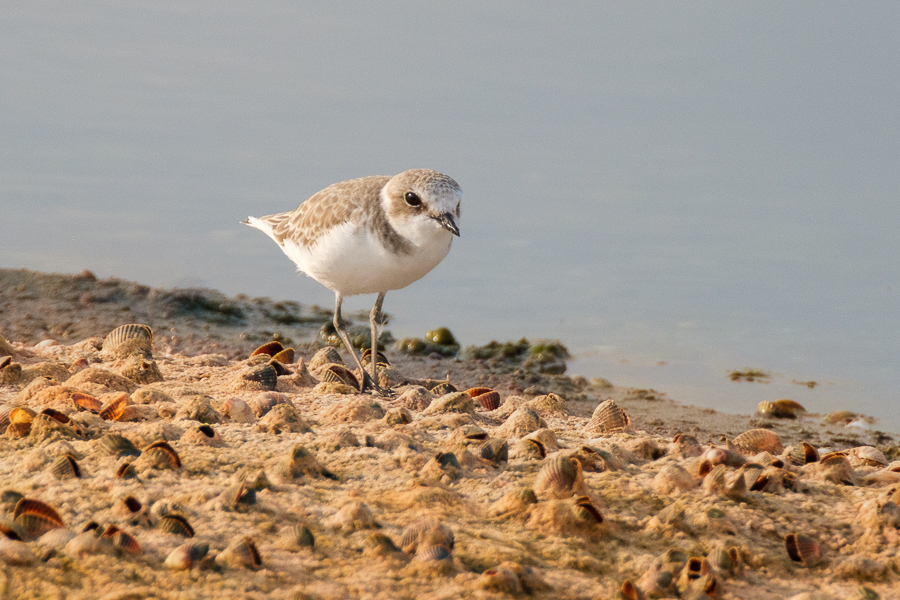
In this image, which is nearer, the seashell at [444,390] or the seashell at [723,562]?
the seashell at [723,562]

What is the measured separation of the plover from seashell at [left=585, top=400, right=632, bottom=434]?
→ 1.45 m

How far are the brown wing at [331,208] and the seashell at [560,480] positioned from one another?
271 centimetres

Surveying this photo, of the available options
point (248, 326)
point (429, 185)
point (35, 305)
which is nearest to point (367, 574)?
point (429, 185)

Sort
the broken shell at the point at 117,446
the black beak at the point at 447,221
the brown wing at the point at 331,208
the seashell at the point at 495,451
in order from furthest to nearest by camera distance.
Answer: the brown wing at the point at 331,208 → the black beak at the point at 447,221 → the seashell at the point at 495,451 → the broken shell at the point at 117,446

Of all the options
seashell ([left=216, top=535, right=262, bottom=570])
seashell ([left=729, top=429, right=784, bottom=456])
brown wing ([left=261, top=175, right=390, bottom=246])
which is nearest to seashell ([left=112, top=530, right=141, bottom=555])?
seashell ([left=216, top=535, right=262, bottom=570])

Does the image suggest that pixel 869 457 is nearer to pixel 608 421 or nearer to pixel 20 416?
pixel 608 421

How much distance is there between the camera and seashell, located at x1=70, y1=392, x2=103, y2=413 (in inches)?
178

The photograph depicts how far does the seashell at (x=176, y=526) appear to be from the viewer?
9.96ft

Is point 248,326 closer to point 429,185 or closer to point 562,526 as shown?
point 429,185

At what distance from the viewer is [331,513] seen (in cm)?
332

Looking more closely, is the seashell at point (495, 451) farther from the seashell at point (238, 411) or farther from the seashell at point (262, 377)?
the seashell at point (262, 377)

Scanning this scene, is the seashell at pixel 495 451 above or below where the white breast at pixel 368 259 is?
below

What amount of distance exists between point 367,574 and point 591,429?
2.53 m

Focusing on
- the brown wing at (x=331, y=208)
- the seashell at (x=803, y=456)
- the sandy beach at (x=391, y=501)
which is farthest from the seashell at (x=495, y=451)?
the brown wing at (x=331, y=208)
